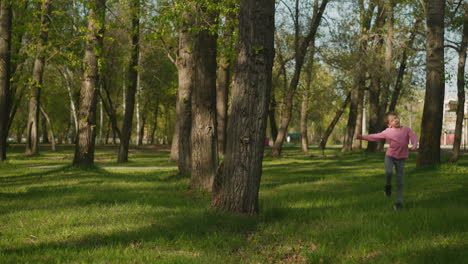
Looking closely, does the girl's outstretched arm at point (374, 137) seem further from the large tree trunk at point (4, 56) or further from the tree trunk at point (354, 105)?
the tree trunk at point (354, 105)

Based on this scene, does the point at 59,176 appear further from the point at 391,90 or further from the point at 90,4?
the point at 391,90

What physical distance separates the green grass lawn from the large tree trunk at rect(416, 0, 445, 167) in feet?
17.9

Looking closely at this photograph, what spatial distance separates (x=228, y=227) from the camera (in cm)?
697

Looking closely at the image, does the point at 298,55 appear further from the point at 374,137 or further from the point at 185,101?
the point at 374,137

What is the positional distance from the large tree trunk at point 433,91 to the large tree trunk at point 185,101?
8.13 meters

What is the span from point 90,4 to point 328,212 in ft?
33.4

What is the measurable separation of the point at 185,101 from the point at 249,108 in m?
8.18

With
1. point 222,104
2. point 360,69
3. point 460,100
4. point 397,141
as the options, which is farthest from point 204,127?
point 360,69

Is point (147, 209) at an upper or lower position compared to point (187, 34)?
lower

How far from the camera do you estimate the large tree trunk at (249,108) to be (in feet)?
25.0

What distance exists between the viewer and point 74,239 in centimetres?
605

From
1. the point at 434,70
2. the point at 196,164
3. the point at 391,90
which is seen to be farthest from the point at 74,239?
the point at 391,90

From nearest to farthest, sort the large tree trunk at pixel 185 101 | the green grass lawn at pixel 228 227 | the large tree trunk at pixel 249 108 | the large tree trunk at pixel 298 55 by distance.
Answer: the green grass lawn at pixel 228 227 < the large tree trunk at pixel 249 108 < the large tree trunk at pixel 185 101 < the large tree trunk at pixel 298 55

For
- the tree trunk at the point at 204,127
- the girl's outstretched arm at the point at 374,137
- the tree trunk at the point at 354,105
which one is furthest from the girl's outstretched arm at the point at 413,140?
the tree trunk at the point at 354,105
